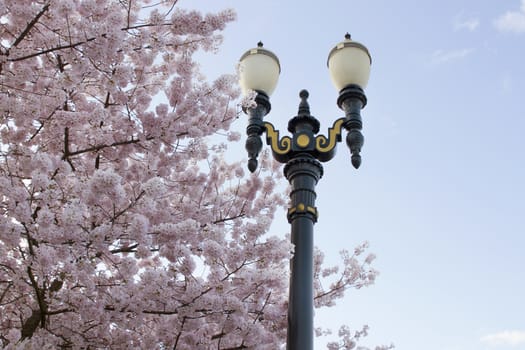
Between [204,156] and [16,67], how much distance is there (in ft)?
7.29

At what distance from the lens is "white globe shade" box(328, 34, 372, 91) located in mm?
5570

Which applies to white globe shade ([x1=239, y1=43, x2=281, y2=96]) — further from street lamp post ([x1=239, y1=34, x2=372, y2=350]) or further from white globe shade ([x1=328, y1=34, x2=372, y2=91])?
white globe shade ([x1=328, y1=34, x2=372, y2=91])

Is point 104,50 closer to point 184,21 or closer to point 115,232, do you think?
point 184,21

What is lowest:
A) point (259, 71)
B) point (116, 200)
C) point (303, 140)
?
point (116, 200)

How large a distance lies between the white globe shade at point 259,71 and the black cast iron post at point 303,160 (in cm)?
13

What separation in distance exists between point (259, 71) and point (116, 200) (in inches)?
91.2

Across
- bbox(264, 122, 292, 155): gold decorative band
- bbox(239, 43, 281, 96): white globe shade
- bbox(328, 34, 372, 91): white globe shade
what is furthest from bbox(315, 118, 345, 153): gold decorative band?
bbox(239, 43, 281, 96): white globe shade

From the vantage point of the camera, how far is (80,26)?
178 inches

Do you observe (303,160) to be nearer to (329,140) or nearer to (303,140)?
(303,140)

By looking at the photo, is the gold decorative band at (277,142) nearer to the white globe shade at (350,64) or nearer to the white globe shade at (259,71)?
the white globe shade at (259,71)

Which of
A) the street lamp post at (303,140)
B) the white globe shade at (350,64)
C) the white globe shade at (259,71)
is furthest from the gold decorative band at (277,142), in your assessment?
the white globe shade at (350,64)

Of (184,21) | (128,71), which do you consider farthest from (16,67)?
(184,21)

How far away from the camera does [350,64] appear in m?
5.56

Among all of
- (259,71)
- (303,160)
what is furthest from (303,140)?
(259,71)
